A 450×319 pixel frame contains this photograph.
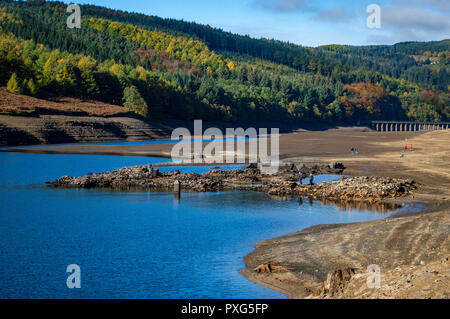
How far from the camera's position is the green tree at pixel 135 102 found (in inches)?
6043

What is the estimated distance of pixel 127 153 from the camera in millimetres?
91438

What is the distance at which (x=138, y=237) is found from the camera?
32.8 m

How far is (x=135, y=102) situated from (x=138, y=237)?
126 meters

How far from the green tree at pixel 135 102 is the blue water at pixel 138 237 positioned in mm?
98858

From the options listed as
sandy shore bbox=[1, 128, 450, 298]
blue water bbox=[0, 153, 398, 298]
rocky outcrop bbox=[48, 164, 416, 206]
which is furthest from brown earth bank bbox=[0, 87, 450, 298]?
rocky outcrop bbox=[48, 164, 416, 206]

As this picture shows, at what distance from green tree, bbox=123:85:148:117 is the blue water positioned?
98858mm

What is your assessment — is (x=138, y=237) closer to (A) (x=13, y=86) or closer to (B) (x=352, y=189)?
(B) (x=352, y=189)

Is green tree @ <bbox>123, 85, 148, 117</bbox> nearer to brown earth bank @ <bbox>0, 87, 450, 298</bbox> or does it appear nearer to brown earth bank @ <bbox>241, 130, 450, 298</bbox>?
brown earth bank @ <bbox>0, 87, 450, 298</bbox>

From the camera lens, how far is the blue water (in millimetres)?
23219

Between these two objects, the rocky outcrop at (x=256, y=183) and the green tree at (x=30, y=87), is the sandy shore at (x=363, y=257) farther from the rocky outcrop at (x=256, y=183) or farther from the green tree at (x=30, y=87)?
the green tree at (x=30, y=87)

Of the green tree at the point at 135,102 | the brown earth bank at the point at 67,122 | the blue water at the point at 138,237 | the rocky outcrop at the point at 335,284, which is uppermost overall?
the green tree at the point at 135,102

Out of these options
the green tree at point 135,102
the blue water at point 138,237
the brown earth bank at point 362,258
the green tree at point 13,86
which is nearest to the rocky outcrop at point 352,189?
the brown earth bank at point 362,258

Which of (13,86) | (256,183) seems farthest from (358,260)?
(13,86)

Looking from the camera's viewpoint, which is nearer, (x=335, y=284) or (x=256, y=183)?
(x=335, y=284)
